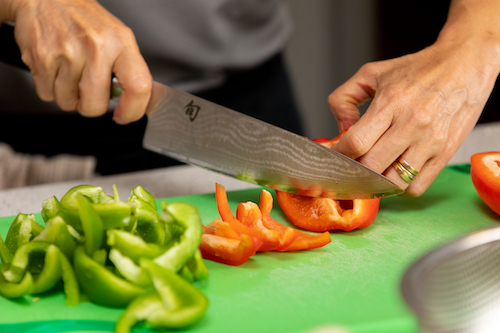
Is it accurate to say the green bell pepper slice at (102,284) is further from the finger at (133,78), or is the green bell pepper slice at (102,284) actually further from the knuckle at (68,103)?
the knuckle at (68,103)

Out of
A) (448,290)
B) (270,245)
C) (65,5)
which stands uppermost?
(65,5)

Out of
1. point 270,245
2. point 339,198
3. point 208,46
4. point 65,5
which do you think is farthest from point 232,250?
point 208,46

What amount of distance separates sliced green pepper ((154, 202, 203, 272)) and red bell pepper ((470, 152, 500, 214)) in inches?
28.3

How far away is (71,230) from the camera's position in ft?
3.00

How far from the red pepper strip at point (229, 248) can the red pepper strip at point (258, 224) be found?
37 mm

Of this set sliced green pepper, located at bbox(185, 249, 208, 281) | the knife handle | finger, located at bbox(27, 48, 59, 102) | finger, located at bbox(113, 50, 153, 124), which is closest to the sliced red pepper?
sliced green pepper, located at bbox(185, 249, 208, 281)

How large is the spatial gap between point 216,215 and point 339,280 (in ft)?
1.45

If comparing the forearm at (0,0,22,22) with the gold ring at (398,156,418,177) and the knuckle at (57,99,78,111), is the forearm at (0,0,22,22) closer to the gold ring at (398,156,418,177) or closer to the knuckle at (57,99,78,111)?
the knuckle at (57,99,78,111)

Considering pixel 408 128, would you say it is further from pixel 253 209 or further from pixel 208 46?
pixel 208 46

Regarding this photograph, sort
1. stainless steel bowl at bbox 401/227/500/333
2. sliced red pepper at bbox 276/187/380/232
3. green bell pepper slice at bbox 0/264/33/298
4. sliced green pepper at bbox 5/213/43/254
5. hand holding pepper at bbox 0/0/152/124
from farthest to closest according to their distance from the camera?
hand holding pepper at bbox 0/0/152/124
sliced red pepper at bbox 276/187/380/232
sliced green pepper at bbox 5/213/43/254
green bell pepper slice at bbox 0/264/33/298
stainless steel bowl at bbox 401/227/500/333

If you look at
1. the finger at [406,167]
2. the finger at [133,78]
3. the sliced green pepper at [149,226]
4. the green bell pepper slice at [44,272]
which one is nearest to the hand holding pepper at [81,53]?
the finger at [133,78]

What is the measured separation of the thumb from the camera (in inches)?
52.7

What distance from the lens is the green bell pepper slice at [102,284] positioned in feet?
2.72

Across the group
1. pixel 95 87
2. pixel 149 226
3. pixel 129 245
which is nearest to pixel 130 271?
pixel 129 245
